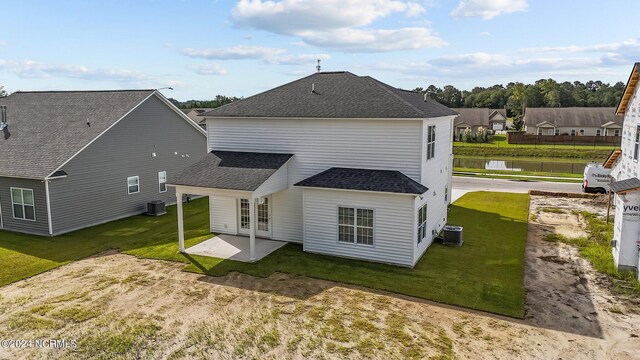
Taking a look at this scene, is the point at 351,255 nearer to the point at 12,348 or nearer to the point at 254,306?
the point at 254,306

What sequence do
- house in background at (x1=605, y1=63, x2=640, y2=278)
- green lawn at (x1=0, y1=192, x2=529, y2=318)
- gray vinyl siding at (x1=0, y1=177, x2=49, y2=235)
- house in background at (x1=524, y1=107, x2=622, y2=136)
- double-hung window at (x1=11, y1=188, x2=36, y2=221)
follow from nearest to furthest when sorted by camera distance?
1. green lawn at (x1=0, y1=192, x2=529, y2=318)
2. house in background at (x1=605, y1=63, x2=640, y2=278)
3. gray vinyl siding at (x1=0, y1=177, x2=49, y2=235)
4. double-hung window at (x1=11, y1=188, x2=36, y2=221)
5. house in background at (x1=524, y1=107, x2=622, y2=136)

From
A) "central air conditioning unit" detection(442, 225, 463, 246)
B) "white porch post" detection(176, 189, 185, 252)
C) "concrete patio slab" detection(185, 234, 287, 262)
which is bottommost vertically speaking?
"concrete patio slab" detection(185, 234, 287, 262)

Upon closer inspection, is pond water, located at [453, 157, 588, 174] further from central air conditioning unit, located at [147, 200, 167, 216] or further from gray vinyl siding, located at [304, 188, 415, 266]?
gray vinyl siding, located at [304, 188, 415, 266]

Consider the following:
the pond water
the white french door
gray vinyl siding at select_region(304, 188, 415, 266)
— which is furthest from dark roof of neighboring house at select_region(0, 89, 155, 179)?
the pond water

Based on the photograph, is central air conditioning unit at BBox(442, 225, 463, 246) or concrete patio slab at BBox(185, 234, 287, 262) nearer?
concrete patio slab at BBox(185, 234, 287, 262)

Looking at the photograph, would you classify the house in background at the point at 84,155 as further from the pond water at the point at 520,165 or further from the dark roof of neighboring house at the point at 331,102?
the pond water at the point at 520,165

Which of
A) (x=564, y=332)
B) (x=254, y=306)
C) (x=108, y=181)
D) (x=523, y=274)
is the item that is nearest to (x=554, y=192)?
(x=523, y=274)

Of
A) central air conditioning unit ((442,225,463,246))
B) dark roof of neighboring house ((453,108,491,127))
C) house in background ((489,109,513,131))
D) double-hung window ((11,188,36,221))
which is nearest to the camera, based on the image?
central air conditioning unit ((442,225,463,246))
